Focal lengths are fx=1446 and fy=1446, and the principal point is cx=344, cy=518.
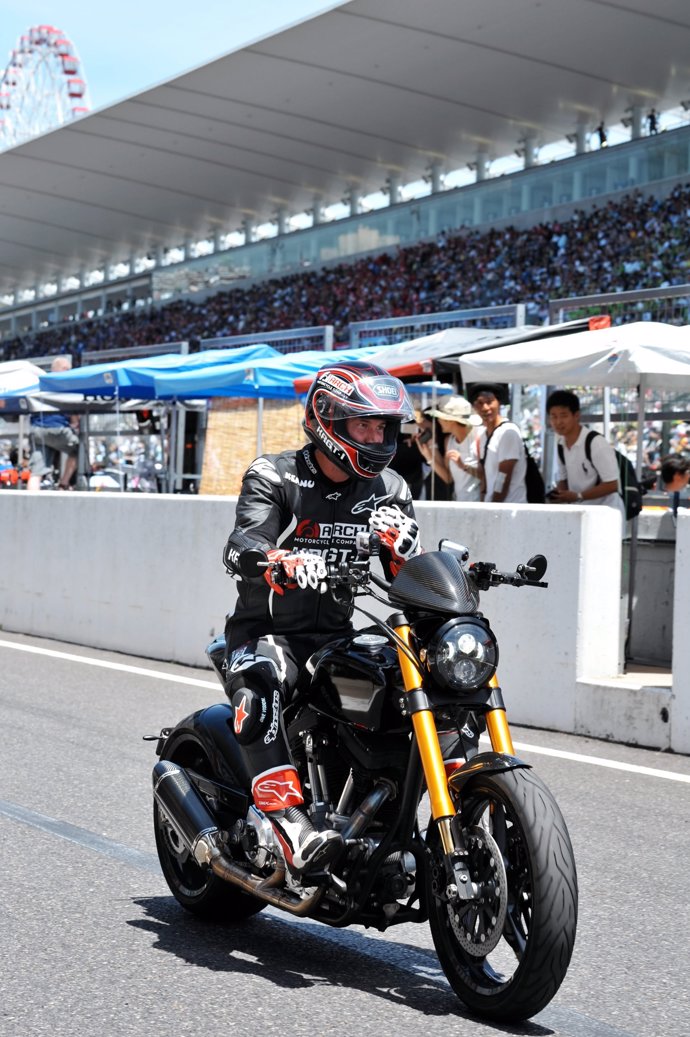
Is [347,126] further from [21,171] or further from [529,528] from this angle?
[529,528]

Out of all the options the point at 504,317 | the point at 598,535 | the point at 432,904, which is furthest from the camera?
the point at 504,317

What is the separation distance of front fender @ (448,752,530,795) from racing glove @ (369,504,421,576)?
0.63 meters

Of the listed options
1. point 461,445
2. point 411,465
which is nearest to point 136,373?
point 411,465

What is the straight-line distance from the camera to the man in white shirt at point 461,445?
37.2ft

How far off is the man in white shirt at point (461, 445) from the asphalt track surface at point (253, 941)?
175 inches

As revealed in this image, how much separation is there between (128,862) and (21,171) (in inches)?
1736

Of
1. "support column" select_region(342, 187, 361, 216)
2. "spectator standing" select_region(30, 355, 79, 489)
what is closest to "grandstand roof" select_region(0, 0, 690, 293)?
"support column" select_region(342, 187, 361, 216)

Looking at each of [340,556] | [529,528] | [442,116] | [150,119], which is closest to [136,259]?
[150,119]

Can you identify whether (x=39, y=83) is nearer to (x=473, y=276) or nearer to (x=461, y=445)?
(x=473, y=276)

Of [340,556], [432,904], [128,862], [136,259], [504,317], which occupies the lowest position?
[128,862]

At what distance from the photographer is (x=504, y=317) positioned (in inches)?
560

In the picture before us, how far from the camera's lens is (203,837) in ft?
14.2

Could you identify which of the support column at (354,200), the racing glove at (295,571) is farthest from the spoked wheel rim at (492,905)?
the support column at (354,200)

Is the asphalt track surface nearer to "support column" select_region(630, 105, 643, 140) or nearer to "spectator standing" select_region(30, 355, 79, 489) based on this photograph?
"spectator standing" select_region(30, 355, 79, 489)
